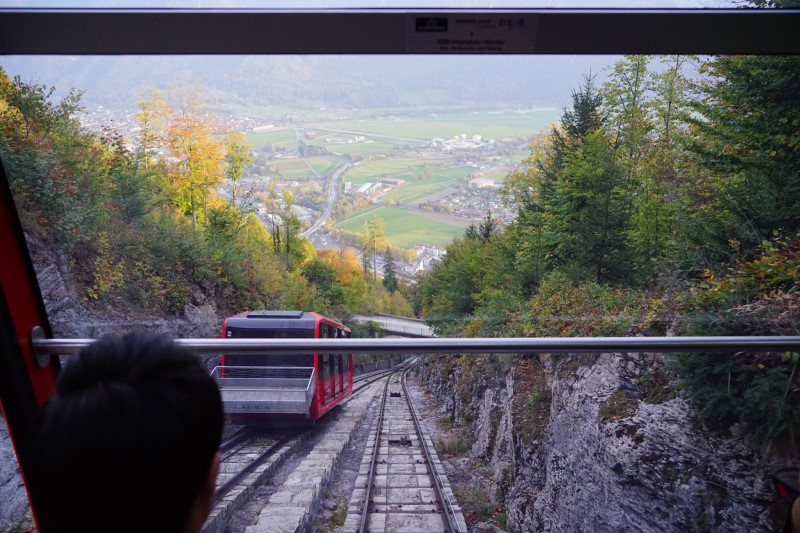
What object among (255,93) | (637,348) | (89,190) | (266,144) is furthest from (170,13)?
(637,348)

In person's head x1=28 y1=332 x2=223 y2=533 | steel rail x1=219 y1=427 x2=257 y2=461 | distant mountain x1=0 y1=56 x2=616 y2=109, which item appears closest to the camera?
person's head x1=28 y1=332 x2=223 y2=533

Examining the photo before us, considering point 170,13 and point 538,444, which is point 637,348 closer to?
point 538,444

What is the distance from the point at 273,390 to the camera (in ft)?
11.0

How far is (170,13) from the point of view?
1771 millimetres

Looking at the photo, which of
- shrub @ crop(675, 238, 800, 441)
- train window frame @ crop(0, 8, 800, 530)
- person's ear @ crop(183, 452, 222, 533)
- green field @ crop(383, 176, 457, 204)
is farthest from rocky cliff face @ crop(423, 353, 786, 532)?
person's ear @ crop(183, 452, 222, 533)

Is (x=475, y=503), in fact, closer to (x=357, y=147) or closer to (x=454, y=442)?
(x=454, y=442)

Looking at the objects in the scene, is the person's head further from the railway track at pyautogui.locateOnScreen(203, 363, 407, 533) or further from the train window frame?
the railway track at pyautogui.locateOnScreen(203, 363, 407, 533)

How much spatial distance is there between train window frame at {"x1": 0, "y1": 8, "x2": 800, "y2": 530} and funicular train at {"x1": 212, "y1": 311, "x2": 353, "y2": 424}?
1133mm

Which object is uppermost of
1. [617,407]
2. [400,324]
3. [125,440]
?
[125,440]

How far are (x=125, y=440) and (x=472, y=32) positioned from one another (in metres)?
1.45

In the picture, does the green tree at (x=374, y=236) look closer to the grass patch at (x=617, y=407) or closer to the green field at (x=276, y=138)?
the green field at (x=276, y=138)

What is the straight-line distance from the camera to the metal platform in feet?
9.84

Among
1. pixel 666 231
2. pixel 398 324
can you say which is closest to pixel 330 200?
pixel 398 324

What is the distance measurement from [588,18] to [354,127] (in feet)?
3.69
